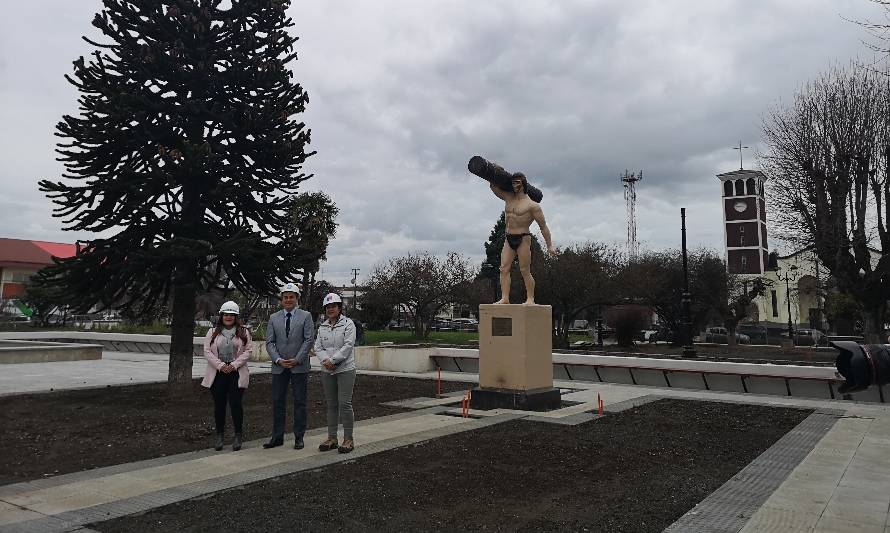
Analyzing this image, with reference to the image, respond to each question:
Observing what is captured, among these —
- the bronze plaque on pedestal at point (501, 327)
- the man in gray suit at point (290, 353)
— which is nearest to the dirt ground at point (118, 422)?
the man in gray suit at point (290, 353)

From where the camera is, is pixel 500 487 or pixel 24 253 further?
pixel 24 253

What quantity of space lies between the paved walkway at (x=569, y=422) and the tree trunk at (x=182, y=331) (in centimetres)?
487

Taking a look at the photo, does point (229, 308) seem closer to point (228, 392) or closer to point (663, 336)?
point (228, 392)

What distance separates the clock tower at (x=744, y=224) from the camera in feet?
229

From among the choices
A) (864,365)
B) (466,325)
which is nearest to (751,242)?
(466,325)

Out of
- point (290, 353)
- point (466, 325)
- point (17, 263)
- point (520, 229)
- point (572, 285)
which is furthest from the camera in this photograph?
point (17, 263)

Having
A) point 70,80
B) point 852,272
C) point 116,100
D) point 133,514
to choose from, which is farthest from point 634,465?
point 852,272

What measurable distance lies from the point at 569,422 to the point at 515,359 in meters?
1.68

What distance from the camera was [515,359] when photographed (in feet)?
34.2

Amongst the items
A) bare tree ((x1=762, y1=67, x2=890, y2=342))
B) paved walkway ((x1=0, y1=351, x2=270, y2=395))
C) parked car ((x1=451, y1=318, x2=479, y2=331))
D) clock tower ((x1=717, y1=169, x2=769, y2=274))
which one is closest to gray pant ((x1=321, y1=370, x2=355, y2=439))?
paved walkway ((x1=0, y1=351, x2=270, y2=395))

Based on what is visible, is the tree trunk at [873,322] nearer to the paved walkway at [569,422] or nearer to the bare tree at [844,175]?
the bare tree at [844,175]

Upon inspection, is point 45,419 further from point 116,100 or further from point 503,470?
point 503,470

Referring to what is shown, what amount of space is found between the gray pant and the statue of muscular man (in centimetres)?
482

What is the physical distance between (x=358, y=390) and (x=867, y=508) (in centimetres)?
1039
